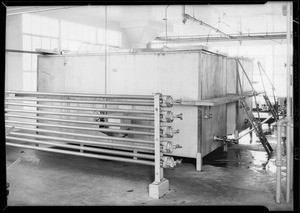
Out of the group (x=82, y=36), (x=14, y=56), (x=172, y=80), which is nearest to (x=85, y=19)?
(x=82, y=36)

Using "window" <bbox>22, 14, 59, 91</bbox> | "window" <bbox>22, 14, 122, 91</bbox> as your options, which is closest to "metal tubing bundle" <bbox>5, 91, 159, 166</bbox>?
"window" <bbox>22, 14, 122, 91</bbox>

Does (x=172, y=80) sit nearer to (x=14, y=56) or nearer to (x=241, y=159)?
(x=241, y=159)

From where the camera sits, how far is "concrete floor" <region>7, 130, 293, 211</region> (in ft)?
11.5

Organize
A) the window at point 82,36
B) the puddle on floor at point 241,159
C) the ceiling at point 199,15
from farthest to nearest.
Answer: the window at point 82,36, the ceiling at point 199,15, the puddle on floor at point 241,159

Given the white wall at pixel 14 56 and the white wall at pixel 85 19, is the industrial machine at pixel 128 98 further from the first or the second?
the white wall at pixel 85 19

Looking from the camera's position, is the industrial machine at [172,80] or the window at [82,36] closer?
the industrial machine at [172,80]

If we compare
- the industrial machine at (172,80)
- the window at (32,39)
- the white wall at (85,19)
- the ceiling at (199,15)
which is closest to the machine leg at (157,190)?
the industrial machine at (172,80)

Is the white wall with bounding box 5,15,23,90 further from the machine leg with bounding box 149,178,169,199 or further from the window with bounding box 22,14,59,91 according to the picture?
the machine leg with bounding box 149,178,169,199

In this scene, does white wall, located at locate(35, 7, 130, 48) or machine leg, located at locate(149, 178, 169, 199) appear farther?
white wall, located at locate(35, 7, 130, 48)

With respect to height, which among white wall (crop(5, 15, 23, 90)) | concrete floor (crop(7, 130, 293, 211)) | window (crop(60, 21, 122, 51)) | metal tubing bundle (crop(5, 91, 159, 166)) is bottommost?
concrete floor (crop(7, 130, 293, 211))

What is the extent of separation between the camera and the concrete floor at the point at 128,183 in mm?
3498

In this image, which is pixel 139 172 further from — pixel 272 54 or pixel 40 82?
pixel 272 54

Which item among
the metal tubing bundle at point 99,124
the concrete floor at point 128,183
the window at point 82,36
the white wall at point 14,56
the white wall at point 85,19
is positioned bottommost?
the concrete floor at point 128,183

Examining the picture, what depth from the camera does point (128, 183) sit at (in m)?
4.07
